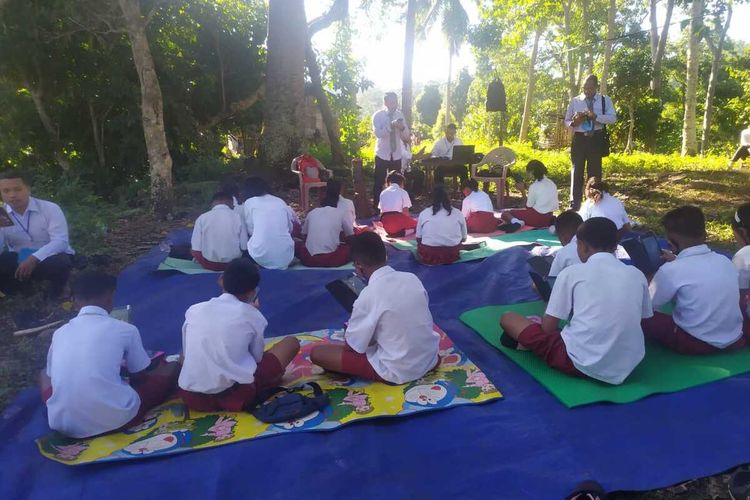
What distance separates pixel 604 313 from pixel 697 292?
0.77 m

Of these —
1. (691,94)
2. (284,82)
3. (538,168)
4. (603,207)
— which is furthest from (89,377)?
(691,94)

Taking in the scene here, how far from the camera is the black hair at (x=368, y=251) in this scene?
10.7 feet

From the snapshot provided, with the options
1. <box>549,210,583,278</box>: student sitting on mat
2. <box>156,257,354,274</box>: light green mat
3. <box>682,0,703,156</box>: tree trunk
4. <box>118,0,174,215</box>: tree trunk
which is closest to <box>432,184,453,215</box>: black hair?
<box>156,257,354,274</box>: light green mat

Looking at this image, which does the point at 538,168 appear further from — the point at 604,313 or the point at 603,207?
the point at 604,313

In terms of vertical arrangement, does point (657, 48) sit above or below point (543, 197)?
above

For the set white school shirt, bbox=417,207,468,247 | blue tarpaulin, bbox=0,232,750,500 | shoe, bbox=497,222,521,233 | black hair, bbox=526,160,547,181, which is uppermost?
black hair, bbox=526,160,547,181

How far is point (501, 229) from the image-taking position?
24.0 ft

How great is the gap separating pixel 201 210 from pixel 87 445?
6.00 meters

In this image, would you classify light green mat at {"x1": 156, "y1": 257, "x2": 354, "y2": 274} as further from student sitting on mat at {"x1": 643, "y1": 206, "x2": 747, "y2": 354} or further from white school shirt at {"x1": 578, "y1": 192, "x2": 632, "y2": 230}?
student sitting on mat at {"x1": 643, "y1": 206, "x2": 747, "y2": 354}

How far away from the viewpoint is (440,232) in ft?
18.9

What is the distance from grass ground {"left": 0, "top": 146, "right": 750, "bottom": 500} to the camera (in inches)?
138

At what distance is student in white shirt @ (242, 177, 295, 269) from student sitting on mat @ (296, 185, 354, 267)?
0.22 meters

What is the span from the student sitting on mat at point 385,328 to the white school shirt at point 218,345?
597mm

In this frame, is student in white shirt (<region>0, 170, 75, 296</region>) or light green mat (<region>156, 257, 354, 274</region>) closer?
student in white shirt (<region>0, 170, 75, 296</region>)
